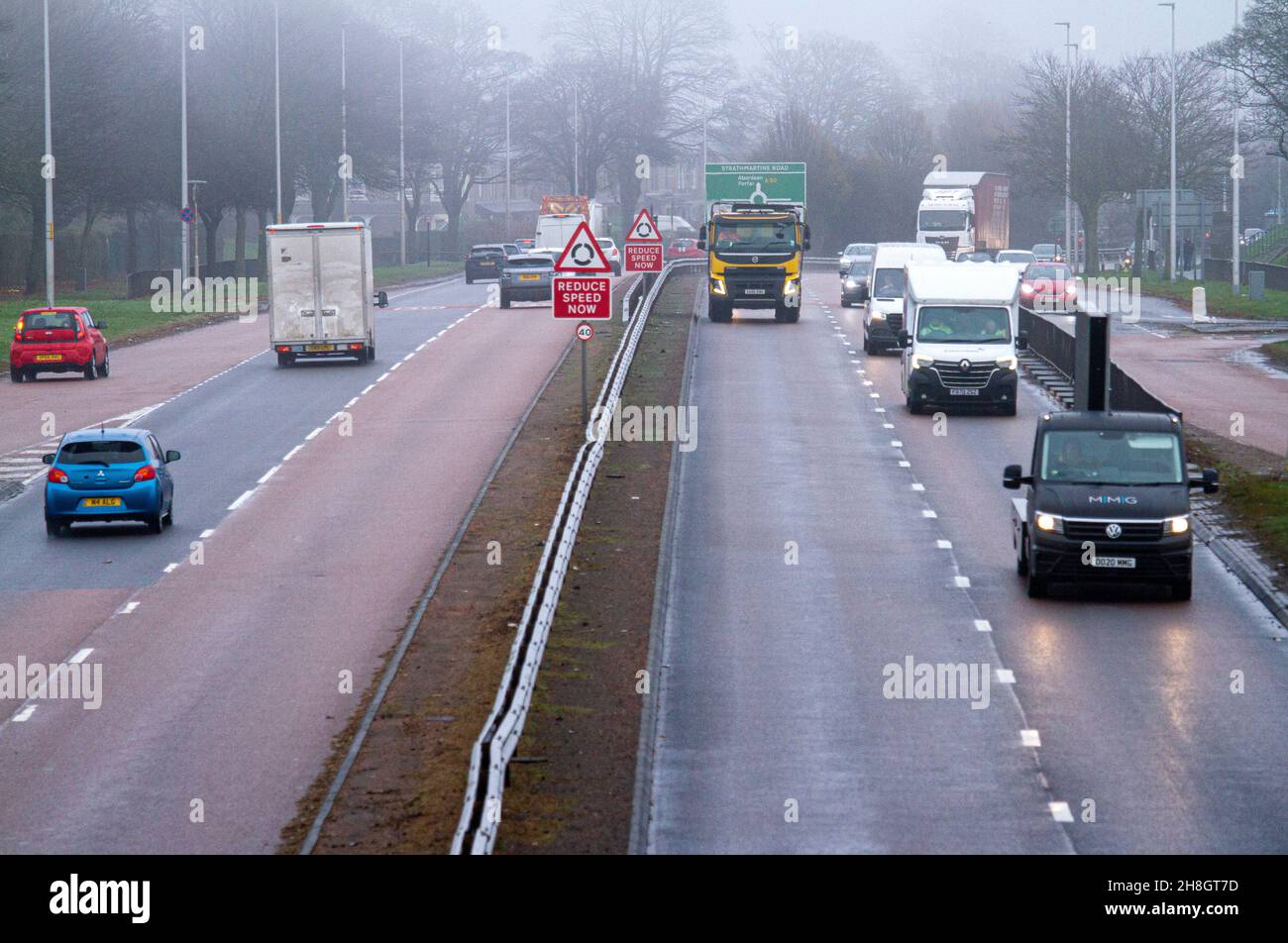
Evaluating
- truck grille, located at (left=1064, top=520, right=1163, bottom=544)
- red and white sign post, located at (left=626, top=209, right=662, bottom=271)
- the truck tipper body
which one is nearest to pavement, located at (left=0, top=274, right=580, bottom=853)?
red and white sign post, located at (left=626, top=209, right=662, bottom=271)

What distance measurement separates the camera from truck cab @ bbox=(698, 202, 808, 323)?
169ft

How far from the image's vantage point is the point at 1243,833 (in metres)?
12.4

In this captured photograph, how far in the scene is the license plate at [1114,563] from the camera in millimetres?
19953

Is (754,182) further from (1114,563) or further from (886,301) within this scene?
(1114,563)

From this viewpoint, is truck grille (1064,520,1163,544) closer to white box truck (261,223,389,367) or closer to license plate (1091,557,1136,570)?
license plate (1091,557,1136,570)

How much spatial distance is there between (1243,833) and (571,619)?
8.15 metres

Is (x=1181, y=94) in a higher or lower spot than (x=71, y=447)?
higher

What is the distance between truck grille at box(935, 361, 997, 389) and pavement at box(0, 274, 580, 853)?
8.22 meters

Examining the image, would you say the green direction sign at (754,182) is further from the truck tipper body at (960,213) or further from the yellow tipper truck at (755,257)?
the yellow tipper truck at (755,257)

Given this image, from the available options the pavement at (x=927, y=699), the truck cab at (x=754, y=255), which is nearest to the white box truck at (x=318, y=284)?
the truck cab at (x=754, y=255)

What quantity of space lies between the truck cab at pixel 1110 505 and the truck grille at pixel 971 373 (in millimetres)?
13786

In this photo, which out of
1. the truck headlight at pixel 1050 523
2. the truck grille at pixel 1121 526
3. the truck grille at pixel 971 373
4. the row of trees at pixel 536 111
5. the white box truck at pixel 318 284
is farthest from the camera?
the row of trees at pixel 536 111

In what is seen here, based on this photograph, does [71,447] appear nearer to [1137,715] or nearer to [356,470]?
[356,470]
